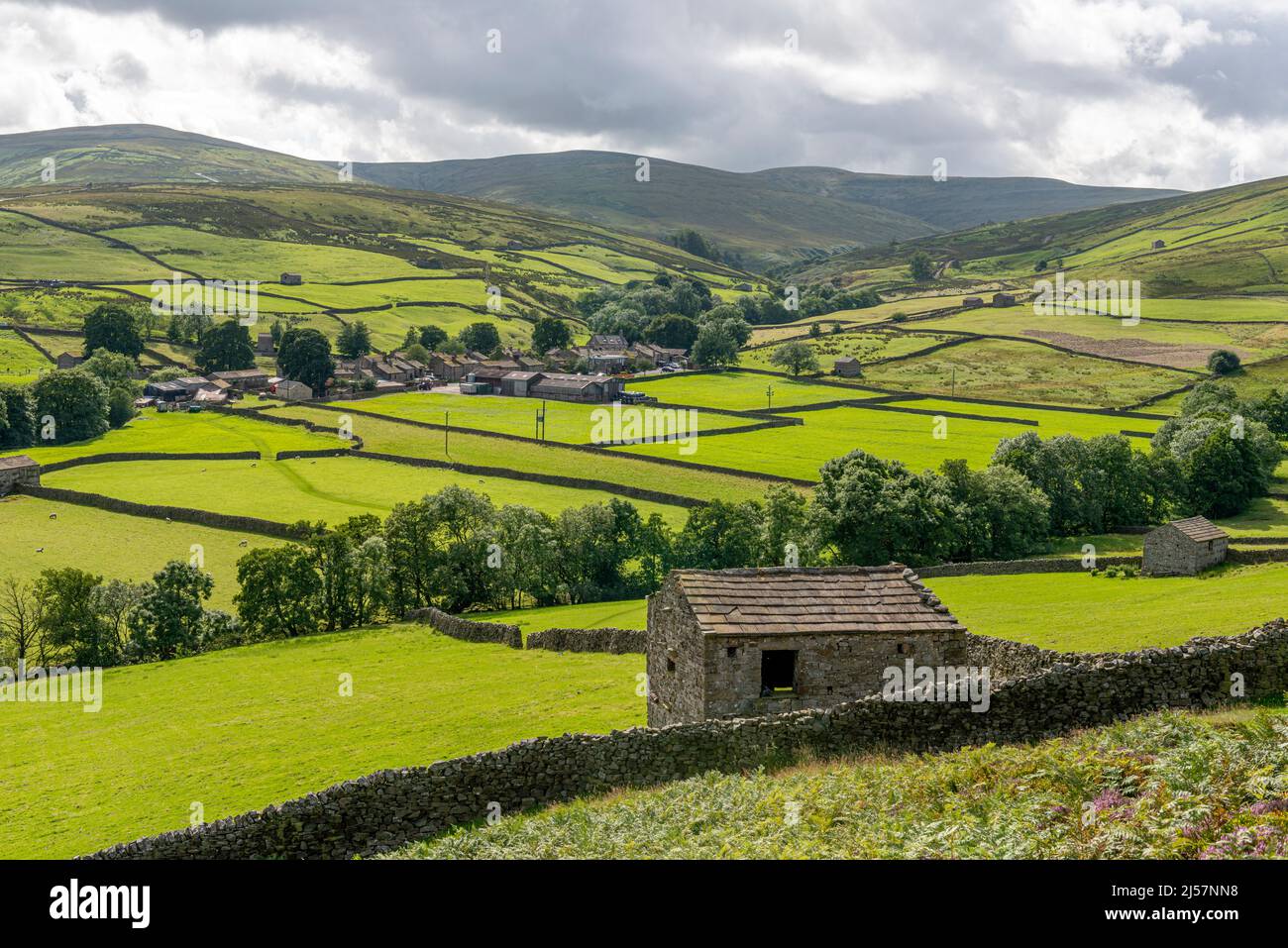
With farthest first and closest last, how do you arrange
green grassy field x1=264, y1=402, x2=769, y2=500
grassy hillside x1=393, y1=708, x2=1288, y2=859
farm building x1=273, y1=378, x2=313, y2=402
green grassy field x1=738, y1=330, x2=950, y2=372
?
1. green grassy field x1=738, y1=330, x2=950, y2=372
2. farm building x1=273, y1=378, x2=313, y2=402
3. green grassy field x1=264, y1=402, x2=769, y2=500
4. grassy hillside x1=393, y1=708, x2=1288, y2=859

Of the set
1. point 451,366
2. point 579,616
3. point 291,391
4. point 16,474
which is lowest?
point 579,616

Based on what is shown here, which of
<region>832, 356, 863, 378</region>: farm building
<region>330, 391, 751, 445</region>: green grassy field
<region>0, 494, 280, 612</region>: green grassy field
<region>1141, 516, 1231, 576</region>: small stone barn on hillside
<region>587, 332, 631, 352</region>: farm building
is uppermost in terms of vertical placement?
<region>587, 332, 631, 352</region>: farm building

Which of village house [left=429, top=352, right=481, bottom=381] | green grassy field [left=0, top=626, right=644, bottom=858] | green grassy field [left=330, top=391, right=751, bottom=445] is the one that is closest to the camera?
green grassy field [left=0, top=626, right=644, bottom=858]

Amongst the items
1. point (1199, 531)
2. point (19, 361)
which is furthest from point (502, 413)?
point (1199, 531)

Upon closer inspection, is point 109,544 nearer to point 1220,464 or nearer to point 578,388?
point 1220,464

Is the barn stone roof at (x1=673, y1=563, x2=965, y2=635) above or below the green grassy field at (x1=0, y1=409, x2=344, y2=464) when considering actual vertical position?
below

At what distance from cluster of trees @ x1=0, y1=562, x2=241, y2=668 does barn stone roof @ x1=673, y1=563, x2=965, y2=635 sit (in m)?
34.6

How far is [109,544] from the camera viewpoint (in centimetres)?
6619

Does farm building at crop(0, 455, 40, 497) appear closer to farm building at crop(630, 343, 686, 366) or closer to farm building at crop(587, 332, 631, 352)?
farm building at crop(630, 343, 686, 366)

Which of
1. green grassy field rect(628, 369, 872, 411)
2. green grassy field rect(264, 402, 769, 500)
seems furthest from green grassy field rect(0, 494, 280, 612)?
green grassy field rect(628, 369, 872, 411)

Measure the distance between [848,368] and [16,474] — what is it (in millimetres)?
105865

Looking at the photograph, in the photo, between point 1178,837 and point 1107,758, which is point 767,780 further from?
point 1178,837

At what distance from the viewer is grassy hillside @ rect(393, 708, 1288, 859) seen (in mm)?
12359

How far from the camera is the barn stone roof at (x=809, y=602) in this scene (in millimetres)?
22719
